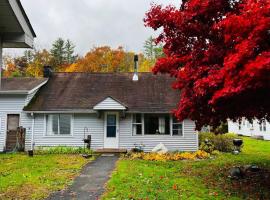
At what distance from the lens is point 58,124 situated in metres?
19.9

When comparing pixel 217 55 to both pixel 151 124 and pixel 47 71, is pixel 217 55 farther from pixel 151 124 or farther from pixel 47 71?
pixel 47 71

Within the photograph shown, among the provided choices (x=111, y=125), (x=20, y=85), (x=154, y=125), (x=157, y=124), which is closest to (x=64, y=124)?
(x=111, y=125)

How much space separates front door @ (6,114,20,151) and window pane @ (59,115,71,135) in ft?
9.16

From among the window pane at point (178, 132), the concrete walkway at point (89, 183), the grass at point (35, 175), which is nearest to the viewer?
the concrete walkway at point (89, 183)

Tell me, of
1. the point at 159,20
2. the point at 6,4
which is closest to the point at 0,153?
the point at 159,20

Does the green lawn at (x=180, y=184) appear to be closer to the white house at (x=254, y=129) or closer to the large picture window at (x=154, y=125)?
the large picture window at (x=154, y=125)

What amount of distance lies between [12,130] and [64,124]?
3354 mm

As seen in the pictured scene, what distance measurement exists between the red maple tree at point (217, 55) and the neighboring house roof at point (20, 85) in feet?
40.9

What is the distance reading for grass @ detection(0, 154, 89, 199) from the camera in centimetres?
908

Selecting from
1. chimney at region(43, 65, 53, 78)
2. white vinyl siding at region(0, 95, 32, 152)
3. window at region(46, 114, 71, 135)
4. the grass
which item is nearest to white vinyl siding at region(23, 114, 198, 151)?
window at region(46, 114, 71, 135)

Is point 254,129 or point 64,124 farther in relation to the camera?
point 254,129

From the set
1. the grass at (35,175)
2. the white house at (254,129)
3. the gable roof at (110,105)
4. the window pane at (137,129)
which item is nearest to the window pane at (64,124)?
the gable roof at (110,105)

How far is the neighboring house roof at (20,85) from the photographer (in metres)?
19.4

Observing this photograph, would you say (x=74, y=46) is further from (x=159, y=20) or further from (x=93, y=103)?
(x=159, y=20)
